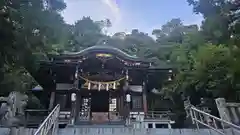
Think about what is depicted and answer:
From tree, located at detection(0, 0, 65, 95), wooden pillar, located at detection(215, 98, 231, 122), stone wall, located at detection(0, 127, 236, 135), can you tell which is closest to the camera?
wooden pillar, located at detection(215, 98, 231, 122)

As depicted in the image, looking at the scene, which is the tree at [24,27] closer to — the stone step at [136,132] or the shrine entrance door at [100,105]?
the stone step at [136,132]

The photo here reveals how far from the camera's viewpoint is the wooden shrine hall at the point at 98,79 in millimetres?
13797

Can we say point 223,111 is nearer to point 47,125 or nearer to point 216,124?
point 216,124

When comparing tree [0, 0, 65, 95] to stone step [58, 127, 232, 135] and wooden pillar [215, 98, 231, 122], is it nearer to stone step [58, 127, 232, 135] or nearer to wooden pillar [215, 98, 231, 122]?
stone step [58, 127, 232, 135]

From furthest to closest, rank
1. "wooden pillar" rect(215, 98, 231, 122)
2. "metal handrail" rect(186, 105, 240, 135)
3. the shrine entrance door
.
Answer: the shrine entrance door → "wooden pillar" rect(215, 98, 231, 122) → "metal handrail" rect(186, 105, 240, 135)

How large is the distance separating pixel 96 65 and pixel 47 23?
539 cm

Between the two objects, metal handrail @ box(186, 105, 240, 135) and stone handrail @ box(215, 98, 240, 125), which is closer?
metal handrail @ box(186, 105, 240, 135)

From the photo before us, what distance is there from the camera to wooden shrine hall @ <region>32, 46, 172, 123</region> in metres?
13.8

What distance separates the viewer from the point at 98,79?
1429 cm

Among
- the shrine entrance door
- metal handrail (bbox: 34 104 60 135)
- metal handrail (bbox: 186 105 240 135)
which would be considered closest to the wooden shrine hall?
the shrine entrance door

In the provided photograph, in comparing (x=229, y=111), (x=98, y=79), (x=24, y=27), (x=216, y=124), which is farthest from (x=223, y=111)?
(x=98, y=79)

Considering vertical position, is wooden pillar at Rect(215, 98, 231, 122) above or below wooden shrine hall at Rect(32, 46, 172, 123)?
below

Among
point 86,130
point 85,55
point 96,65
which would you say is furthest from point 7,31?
point 96,65

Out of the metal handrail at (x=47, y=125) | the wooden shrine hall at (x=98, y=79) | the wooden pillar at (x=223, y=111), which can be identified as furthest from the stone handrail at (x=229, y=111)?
the wooden shrine hall at (x=98, y=79)
